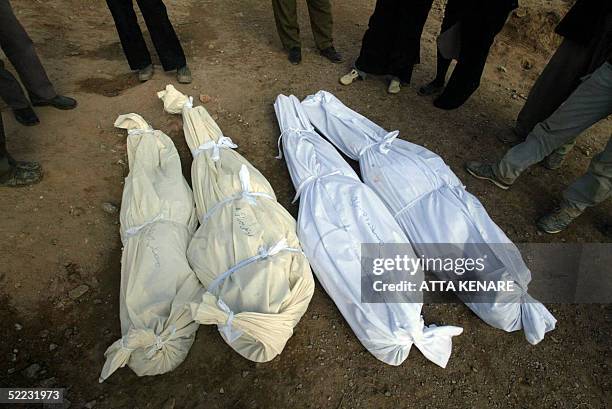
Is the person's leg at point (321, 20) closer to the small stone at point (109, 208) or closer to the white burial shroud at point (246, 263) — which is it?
the white burial shroud at point (246, 263)

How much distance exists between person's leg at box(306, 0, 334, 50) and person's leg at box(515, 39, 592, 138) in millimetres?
2013

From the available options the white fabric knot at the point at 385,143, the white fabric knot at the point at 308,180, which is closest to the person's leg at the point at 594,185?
the white fabric knot at the point at 385,143

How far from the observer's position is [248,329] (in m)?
1.48

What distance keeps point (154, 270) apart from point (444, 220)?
5.18 feet

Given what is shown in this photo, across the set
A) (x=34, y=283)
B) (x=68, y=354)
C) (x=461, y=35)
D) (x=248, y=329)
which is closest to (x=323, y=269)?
(x=248, y=329)

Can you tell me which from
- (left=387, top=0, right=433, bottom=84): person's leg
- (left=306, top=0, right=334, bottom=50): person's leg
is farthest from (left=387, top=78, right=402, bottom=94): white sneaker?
(left=306, top=0, right=334, bottom=50): person's leg

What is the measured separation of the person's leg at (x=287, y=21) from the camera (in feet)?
11.2

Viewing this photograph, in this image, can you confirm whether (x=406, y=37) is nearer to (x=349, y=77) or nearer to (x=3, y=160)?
(x=349, y=77)

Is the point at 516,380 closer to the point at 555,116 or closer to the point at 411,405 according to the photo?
the point at 411,405

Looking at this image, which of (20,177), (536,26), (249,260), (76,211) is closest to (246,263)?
(249,260)

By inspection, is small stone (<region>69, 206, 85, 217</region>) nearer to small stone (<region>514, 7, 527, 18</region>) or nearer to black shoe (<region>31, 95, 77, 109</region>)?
black shoe (<region>31, 95, 77, 109</region>)

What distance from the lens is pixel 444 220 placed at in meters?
2.01

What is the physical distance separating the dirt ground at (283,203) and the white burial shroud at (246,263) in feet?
0.91

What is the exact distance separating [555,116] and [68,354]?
311 centimetres
